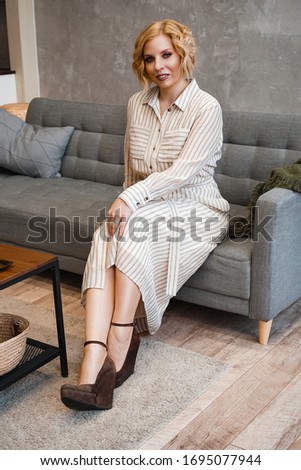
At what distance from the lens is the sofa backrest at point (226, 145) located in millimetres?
2924

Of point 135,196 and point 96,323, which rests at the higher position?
point 135,196

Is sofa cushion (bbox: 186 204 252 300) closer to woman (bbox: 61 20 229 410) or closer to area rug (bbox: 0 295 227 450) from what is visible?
woman (bbox: 61 20 229 410)

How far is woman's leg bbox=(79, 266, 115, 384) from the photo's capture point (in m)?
2.12

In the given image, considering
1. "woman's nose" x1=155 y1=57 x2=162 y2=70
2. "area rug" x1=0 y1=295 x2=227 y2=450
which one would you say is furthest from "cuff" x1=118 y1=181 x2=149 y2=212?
"area rug" x1=0 y1=295 x2=227 y2=450

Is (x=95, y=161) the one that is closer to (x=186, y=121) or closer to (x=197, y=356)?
(x=186, y=121)

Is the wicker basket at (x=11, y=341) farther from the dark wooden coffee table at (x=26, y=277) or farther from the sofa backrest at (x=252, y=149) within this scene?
the sofa backrest at (x=252, y=149)

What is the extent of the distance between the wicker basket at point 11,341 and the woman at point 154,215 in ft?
0.71

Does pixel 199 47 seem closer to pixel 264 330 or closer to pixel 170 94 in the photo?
pixel 170 94

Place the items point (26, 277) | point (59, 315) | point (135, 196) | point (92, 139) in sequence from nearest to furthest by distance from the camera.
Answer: point (26, 277) → point (59, 315) → point (135, 196) → point (92, 139)

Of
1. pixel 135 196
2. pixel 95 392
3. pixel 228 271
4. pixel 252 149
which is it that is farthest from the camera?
pixel 252 149

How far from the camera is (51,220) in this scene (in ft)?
10.0

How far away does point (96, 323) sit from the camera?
2223 mm

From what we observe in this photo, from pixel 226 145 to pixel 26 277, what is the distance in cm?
133

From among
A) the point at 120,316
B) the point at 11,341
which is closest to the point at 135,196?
the point at 120,316
